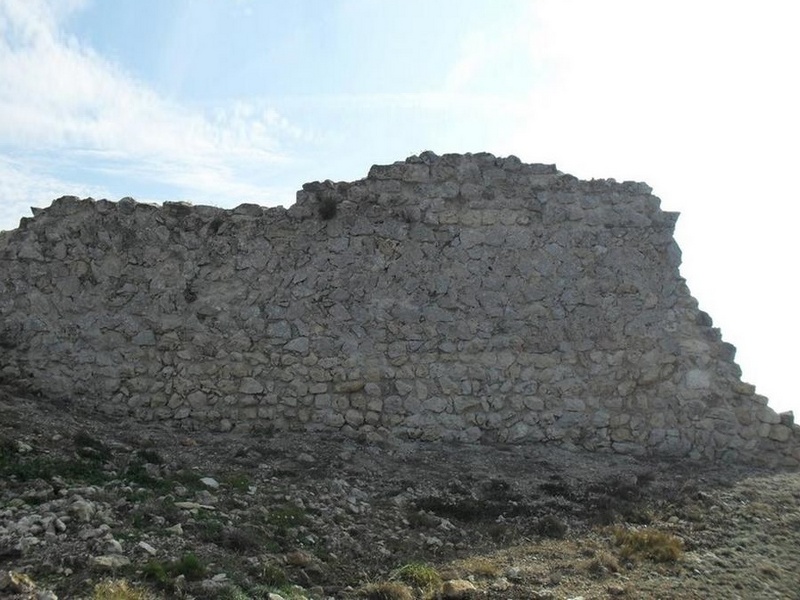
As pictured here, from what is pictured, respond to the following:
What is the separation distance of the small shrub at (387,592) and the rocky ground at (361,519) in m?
0.01

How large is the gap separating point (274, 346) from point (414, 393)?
1931 mm

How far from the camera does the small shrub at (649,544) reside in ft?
21.0

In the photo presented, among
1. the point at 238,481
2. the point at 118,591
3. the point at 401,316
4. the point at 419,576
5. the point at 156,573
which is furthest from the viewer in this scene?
the point at 401,316

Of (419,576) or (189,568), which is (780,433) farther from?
(189,568)

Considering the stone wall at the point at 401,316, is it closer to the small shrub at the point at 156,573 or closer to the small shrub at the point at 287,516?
the small shrub at the point at 287,516

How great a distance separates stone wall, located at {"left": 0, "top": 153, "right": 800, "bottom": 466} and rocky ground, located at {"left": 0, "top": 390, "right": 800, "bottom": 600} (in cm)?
44

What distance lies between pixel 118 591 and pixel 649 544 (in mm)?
4534

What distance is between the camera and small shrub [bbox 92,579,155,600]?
4.64m

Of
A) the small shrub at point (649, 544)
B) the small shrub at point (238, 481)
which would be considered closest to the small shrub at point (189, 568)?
the small shrub at point (238, 481)

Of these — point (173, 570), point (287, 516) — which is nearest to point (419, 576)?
point (287, 516)

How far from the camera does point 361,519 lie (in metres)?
6.86

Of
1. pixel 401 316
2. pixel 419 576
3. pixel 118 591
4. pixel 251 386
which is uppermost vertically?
pixel 401 316

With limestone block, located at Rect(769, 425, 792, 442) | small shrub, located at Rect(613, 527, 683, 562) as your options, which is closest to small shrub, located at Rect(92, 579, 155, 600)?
small shrub, located at Rect(613, 527, 683, 562)

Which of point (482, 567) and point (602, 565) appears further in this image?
point (602, 565)
